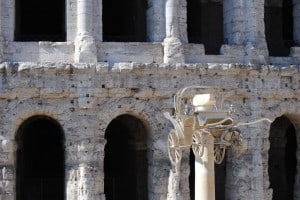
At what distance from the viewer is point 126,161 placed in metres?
18.8

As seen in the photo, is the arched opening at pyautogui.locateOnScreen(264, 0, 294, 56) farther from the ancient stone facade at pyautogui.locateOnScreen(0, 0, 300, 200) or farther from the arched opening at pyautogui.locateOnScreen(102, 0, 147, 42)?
the arched opening at pyautogui.locateOnScreen(102, 0, 147, 42)

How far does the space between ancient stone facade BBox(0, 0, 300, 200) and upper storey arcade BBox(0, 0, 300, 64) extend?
3 cm

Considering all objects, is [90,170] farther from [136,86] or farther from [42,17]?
[42,17]

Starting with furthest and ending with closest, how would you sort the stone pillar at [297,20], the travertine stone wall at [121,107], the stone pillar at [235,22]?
the stone pillar at [297,20], the stone pillar at [235,22], the travertine stone wall at [121,107]

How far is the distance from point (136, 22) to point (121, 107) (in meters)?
3.68

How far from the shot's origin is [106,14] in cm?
1939

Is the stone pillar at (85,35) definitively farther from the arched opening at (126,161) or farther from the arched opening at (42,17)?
the arched opening at (42,17)

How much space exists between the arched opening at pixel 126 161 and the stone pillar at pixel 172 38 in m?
2.12

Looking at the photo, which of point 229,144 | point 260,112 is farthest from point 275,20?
point 229,144

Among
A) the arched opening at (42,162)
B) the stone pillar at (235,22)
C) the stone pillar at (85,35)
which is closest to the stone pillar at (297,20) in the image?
the stone pillar at (235,22)

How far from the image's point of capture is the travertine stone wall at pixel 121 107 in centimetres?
1543

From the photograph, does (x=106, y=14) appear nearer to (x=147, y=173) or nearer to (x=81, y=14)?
(x=81, y=14)

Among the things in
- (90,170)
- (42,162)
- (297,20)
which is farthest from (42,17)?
(297,20)

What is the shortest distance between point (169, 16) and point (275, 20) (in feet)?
15.4
